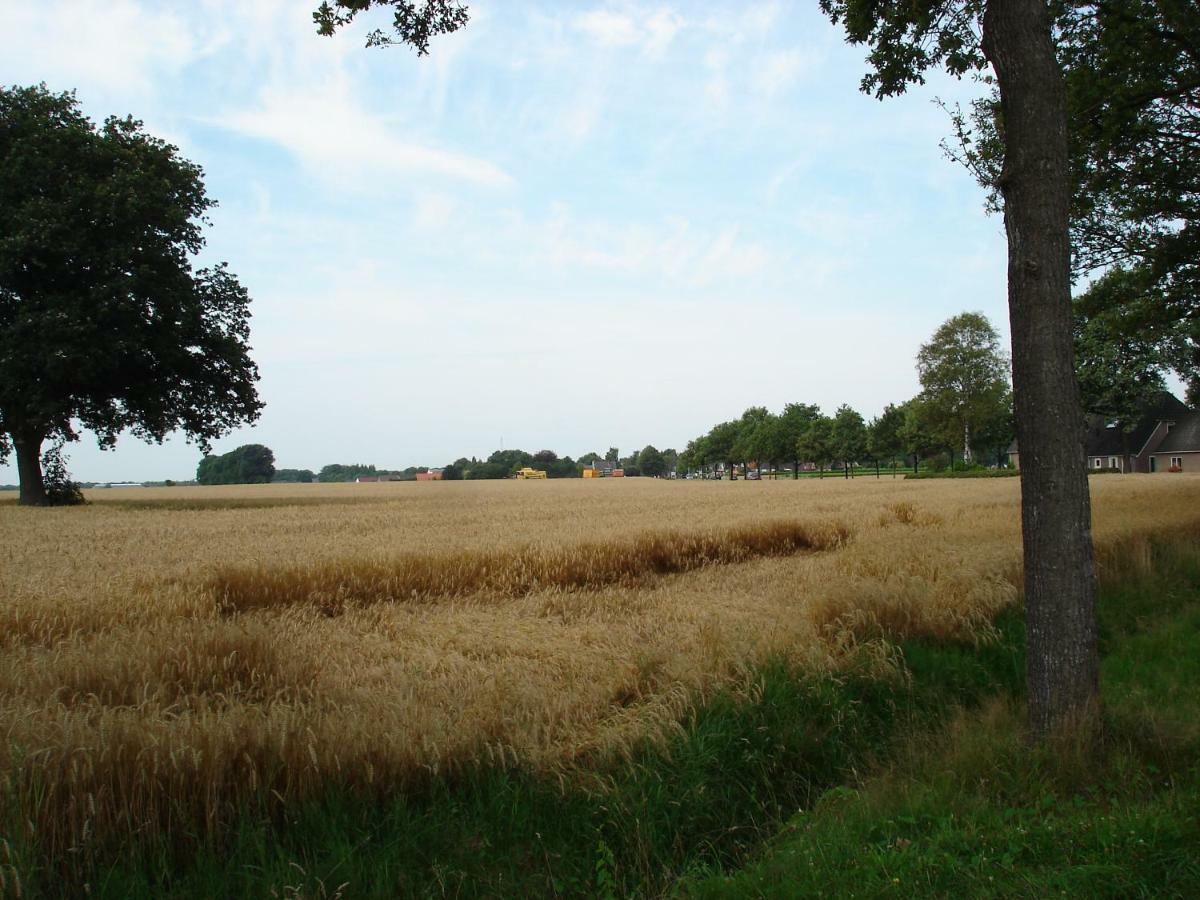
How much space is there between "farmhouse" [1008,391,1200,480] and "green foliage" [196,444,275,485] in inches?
3961

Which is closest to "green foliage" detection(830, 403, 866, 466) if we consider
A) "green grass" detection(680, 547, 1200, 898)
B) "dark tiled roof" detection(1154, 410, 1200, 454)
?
"dark tiled roof" detection(1154, 410, 1200, 454)

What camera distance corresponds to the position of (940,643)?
688 centimetres

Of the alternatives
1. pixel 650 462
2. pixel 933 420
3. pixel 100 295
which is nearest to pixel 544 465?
pixel 650 462

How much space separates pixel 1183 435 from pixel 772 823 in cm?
8633

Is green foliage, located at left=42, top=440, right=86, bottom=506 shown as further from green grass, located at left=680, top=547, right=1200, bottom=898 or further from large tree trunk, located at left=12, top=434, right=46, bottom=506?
green grass, located at left=680, top=547, right=1200, bottom=898

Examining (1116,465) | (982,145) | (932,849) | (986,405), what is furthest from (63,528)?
(1116,465)

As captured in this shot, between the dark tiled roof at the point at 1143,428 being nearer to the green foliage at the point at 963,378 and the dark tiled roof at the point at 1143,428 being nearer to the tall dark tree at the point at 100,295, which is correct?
the green foliage at the point at 963,378

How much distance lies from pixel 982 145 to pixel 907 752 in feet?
37.3

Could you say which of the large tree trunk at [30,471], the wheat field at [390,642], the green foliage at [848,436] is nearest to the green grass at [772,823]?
the wheat field at [390,642]

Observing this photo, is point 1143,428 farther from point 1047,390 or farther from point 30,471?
point 30,471

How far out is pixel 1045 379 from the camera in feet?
14.9

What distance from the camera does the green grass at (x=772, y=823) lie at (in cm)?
302

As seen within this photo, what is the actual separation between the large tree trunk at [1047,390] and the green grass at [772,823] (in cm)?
53

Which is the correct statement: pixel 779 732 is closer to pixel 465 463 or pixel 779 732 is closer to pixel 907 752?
pixel 907 752
